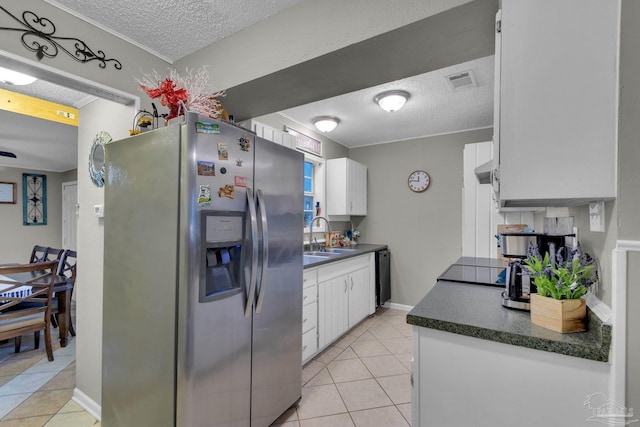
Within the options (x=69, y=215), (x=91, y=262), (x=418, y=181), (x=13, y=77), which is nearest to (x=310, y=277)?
(x=91, y=262)

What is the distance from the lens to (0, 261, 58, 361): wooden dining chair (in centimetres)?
245

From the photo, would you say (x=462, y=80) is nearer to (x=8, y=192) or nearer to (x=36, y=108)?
(x=36, y=108)

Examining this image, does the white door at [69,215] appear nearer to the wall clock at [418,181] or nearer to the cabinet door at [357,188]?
the cabinet door at [357,188]

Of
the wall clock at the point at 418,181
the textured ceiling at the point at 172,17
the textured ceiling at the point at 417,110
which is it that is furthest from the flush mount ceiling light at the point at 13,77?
the wall clock at the point at 418,181

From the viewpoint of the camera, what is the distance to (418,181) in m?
4.12

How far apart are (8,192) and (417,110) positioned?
682 centimetres

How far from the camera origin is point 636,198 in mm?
863

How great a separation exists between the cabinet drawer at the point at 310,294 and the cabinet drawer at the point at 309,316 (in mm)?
36

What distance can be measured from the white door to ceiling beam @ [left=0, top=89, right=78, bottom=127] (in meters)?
3.45

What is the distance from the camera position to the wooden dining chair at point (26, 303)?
2.45 m

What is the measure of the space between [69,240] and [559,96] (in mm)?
7258

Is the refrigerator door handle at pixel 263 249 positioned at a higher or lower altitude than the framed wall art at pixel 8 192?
lower

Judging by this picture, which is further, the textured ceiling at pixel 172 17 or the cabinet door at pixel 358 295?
the cabinet door at pixel 358 295

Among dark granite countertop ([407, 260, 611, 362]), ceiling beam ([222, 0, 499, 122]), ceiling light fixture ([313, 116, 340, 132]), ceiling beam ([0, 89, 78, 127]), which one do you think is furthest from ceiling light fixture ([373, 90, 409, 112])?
ceiling beam ([0, 89, 78, 127])
